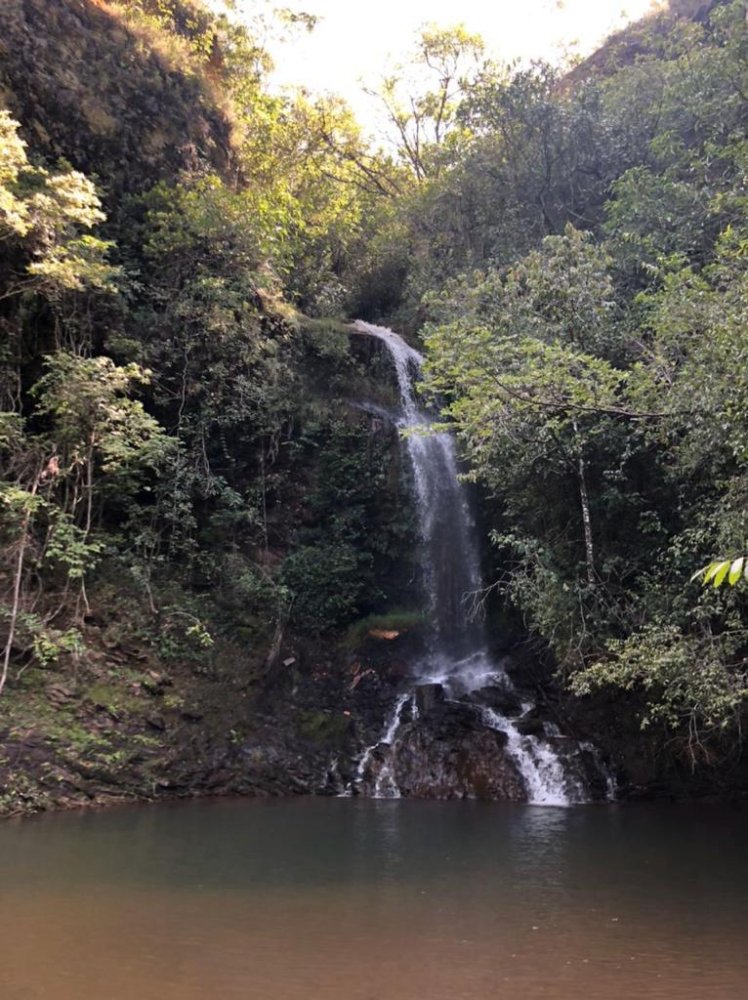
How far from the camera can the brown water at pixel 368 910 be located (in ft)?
15.4

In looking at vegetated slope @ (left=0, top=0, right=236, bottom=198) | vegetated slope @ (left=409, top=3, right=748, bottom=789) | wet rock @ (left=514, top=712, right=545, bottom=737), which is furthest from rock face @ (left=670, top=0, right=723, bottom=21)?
wet rock @ (left=514, top=712, right=545, bottom=737)

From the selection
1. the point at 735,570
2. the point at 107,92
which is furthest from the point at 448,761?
the point at 107,92

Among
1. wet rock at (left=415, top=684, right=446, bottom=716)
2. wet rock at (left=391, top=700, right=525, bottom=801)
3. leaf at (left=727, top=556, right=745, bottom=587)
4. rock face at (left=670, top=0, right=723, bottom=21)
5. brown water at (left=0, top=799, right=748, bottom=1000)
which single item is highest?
rock face at (left=670, top=0, right=723, bottom=21)

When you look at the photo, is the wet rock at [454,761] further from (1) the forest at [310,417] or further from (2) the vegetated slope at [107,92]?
(2) the vegetated slope at [107,92]

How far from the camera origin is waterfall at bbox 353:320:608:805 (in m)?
12.2

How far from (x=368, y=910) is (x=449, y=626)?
9506mm

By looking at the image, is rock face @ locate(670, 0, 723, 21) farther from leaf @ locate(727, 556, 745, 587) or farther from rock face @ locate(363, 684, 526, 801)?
leaf @ locate(727, 556, 745, 587)

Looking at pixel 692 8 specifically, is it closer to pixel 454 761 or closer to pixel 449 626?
pixel 449 626

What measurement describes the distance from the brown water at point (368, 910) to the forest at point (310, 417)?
196 cm

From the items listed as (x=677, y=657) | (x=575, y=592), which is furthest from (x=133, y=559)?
(x=677, y=657)

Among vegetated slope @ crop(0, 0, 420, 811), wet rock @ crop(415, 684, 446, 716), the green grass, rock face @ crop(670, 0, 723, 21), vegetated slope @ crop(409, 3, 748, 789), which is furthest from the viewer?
rock face @ crop(670, 0, 723, 21)

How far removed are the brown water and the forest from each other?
77.1 inches

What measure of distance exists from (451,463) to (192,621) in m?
6.34

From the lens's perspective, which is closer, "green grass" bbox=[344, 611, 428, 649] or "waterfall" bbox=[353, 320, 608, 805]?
"waterfall" bbox=[353, 320, 608, 805]
